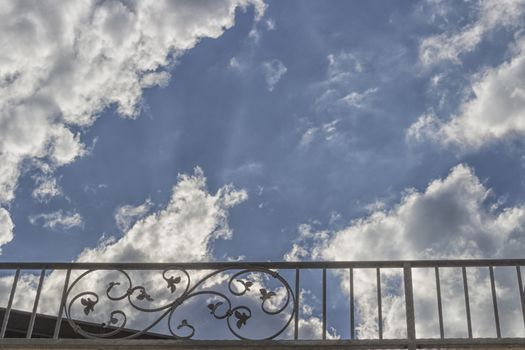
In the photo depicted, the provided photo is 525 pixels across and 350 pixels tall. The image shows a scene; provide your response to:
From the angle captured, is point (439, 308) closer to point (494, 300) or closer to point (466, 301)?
point (466, 301)

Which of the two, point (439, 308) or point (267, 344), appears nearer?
point (439, 308)

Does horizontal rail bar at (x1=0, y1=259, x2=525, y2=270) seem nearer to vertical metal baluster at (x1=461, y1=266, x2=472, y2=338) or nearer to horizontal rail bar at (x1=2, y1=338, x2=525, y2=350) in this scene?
vertical metal baluster at (x1=461, y1=266, x2=472, y2=338)

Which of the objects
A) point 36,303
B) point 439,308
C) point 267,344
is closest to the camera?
point 439,308

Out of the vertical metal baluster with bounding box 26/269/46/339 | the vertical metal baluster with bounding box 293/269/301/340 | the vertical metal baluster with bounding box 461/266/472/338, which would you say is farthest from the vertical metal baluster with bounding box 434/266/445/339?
the vertical metal baluster with bounding box 26/269/46/339

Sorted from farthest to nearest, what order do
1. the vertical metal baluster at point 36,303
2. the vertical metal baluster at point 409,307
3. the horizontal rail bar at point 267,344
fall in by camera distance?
the vertical metal baluster at point 36,303, the vertical metal baluster at point 409,307, the horizontal rail bar at point 267,344

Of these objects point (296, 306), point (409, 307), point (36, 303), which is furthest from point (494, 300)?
point (36, 303)

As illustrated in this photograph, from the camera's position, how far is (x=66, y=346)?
7117 millimetres

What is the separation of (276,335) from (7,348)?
2.67 metres

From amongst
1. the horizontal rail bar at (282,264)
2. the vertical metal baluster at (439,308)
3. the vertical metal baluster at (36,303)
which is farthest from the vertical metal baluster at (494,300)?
the vertical metal baluster at (36,303)

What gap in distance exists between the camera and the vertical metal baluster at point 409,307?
6.77 meters

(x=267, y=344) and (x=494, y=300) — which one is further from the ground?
(x=494, y=300)

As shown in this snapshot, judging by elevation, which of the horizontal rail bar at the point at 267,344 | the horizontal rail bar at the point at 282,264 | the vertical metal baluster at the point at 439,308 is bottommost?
the horizontal rail bar at the point at 267,344

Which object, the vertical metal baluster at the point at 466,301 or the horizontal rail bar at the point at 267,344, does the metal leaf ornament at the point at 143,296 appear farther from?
the vertical metal baluster at the point at 466,301

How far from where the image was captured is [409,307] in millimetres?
7000
